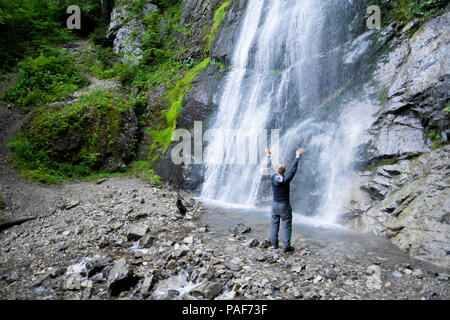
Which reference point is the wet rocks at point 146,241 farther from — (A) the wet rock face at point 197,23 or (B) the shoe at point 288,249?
(A) the wet rock face at point 197,23

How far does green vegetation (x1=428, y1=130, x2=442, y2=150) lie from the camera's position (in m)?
6.74

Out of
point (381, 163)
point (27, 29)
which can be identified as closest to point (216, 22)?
point (27, 29)

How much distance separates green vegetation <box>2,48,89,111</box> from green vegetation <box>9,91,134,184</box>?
2047 mm

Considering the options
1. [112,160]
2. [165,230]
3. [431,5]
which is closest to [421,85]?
[431,5]

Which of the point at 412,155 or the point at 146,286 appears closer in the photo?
the point at 146,286

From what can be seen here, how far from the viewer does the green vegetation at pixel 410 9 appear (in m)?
8.28

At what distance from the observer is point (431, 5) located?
27.6 feet

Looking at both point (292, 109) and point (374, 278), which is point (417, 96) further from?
point (374, 278)

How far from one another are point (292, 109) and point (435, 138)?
4.78 meters

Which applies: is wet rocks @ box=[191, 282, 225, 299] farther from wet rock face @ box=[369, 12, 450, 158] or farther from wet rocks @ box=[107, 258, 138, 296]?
wet rock face @ box=[369, 12, 450, 158]

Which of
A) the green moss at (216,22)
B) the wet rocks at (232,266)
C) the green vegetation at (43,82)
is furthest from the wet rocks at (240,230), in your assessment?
the green moss at (216,22)

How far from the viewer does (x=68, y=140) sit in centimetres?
1125

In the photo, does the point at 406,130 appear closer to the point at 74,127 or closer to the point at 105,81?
the point at 74,127

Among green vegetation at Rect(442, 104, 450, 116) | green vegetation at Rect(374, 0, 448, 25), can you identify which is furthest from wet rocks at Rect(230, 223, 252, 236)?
green vegetation at Rect(374, 0, 448, 25)
